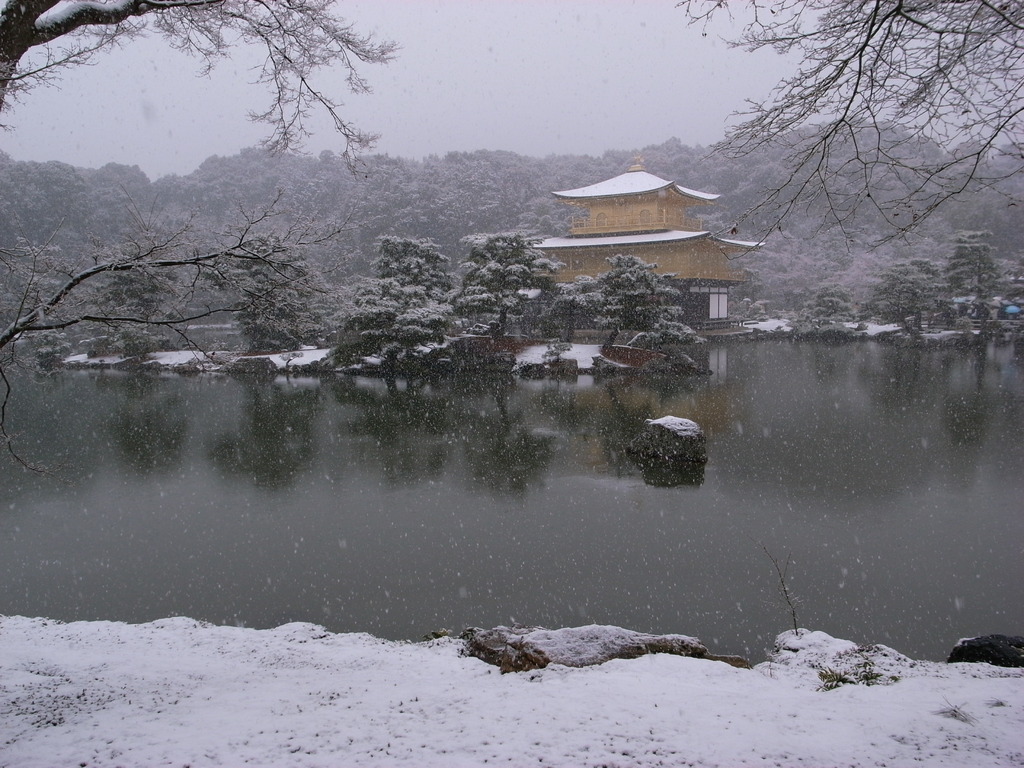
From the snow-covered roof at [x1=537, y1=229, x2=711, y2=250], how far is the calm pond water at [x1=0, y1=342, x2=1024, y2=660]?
11.4m

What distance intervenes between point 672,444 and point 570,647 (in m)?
4.82

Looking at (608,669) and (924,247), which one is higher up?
(924,247)

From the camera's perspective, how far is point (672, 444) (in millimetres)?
7492

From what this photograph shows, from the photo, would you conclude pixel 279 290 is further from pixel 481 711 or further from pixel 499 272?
pixel 499 272

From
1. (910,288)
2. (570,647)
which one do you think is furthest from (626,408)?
(910,288)

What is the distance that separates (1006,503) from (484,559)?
511cm

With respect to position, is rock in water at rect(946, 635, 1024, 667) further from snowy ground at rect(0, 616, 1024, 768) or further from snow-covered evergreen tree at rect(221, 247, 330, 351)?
snow-covered evergreen tree at rect(221, 247, 330, 351)

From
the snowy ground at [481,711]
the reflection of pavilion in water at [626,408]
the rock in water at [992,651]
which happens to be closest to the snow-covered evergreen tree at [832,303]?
the reflection of pavilion in water at [626,408]

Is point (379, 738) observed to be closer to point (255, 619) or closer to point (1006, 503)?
point (255, 619)

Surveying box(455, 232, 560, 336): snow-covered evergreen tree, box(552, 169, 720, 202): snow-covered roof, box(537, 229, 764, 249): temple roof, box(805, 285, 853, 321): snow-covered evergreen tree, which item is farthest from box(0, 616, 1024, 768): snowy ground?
box(805, 285, 853, 321): snow-covered evergreen tree

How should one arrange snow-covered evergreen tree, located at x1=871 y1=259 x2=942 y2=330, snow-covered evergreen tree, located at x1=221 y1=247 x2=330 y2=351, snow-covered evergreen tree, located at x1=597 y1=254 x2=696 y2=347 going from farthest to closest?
snow-covered evergreen tree, located at x1=871 y1=259 x2=942 y2=330 < snow-covered evergreen tree, located at x1=597 y1=254 x2=696 y2=347 < snow-covered evergreen tree, located at x1=221 y1=247 x2=330 y2=351

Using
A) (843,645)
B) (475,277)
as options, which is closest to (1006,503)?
(843,645)

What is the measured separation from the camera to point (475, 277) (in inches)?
693

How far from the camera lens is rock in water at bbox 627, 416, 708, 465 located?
7.42 metres
